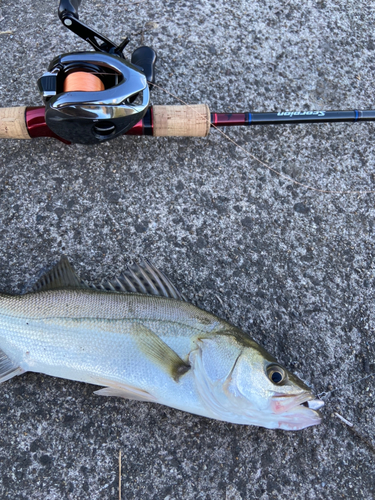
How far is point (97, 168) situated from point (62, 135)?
0.46 m

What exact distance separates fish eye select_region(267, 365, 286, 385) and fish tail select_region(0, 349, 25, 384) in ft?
3.91

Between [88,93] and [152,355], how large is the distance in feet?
3.94

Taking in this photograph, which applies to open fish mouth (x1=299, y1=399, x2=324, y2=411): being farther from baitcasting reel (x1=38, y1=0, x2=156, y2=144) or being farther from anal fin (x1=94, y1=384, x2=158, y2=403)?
baitcasting reel (x1=38, y1=0, x2=156, y2=144)

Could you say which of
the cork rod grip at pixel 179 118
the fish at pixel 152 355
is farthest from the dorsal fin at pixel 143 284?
the cork rod grip at pixel 179 118

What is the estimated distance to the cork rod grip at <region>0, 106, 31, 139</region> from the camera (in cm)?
204

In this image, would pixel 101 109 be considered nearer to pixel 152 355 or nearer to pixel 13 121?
pixel 13 121

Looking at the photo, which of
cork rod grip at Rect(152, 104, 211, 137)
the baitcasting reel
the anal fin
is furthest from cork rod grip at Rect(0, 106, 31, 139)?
the anal fin

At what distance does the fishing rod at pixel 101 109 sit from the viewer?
5.51 feet

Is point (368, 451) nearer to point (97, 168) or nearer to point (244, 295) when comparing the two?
point (244, 295)

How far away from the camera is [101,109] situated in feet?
5.49

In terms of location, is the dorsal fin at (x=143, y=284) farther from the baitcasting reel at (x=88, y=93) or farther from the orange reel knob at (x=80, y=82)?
the orange reel knob at (x=80, y=82)

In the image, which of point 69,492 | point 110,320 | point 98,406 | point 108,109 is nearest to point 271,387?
point 110,320

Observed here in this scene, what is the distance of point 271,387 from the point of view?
1.68m

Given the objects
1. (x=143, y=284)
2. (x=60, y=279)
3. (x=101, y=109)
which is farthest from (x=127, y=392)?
(x=101, y=109)
